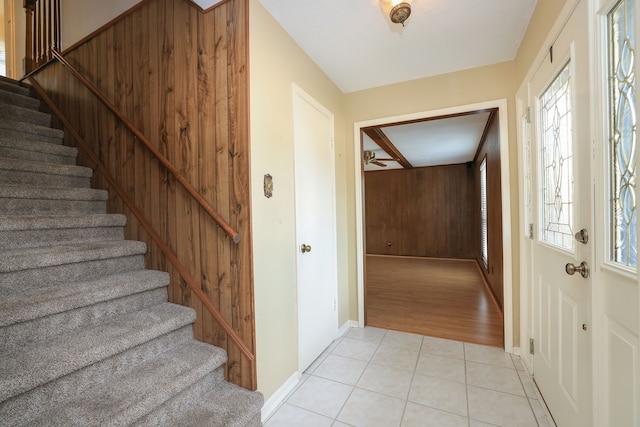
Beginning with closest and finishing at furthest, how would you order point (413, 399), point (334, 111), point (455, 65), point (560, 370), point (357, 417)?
1. point (560, 370)
2. point (357, 417)
3. point (413, 399)
4. point (455, 65)
5. point (334, 111)

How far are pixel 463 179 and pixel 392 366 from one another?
19.6 feet

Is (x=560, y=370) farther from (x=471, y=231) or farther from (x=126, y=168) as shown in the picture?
(x=471, y=231)

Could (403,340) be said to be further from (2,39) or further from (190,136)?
(2,39)

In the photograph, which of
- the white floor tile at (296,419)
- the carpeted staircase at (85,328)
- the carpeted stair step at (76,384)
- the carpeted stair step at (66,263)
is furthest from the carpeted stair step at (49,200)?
the white floor tile at (296,419)

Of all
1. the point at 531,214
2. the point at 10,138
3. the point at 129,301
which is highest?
the point at 10,138

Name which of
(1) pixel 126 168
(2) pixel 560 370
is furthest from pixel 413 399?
(1) pixel 126 168

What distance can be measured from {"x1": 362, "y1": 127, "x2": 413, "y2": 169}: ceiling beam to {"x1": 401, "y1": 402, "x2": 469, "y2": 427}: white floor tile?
243 cm

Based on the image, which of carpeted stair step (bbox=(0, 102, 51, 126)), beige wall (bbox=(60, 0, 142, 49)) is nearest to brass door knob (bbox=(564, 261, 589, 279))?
beige wall (bbox=(60, 0, 142, 49))

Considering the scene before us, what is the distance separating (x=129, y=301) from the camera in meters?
1.62

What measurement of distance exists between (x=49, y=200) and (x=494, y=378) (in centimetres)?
339

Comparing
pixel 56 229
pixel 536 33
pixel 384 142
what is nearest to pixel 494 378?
pixel 536 33

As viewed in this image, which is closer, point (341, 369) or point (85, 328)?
point (85, 328)

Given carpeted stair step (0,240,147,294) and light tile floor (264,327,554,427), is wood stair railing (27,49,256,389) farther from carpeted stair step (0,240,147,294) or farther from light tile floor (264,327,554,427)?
light tile floor (264,327,554,427)

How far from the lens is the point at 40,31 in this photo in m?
3.06
